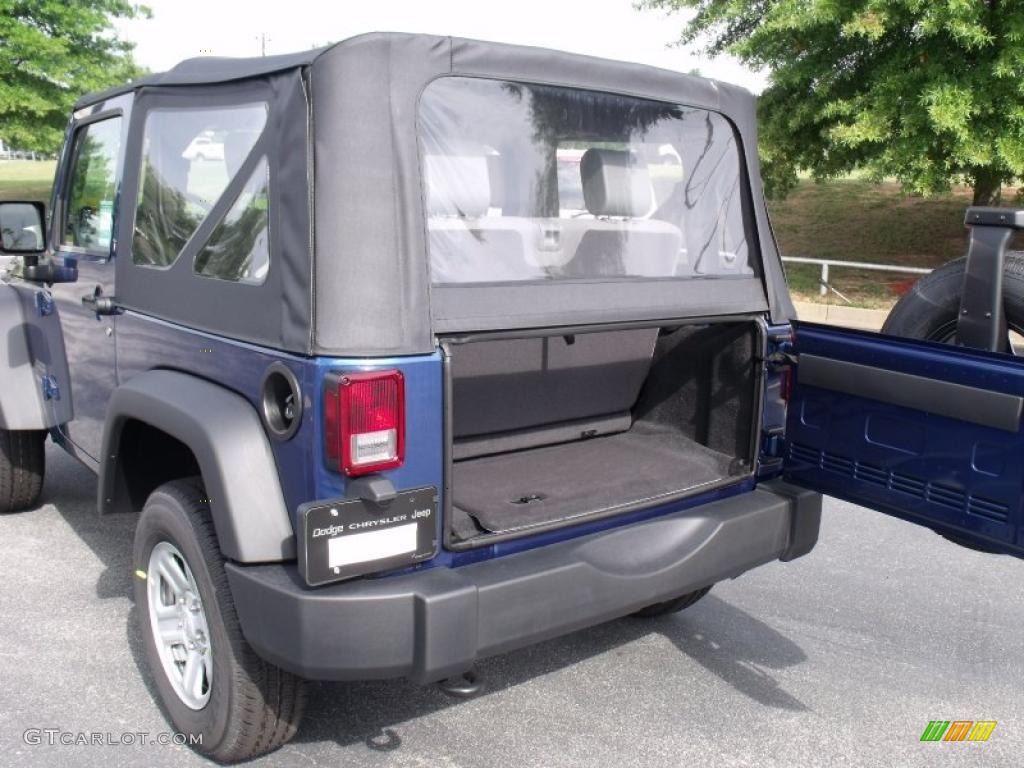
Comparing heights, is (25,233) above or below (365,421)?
above

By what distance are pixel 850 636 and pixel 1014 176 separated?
11469 millimetres

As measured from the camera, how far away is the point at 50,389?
4.09 meters

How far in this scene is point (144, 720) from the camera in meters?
3.06

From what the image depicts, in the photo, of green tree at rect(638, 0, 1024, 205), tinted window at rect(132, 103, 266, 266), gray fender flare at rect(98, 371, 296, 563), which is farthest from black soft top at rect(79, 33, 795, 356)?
green tree at rect(638, 0, 1024, 205)

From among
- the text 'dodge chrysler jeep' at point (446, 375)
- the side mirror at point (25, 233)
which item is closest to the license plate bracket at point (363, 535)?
the text 'dodge chrysler jeep' at point (446, 375)

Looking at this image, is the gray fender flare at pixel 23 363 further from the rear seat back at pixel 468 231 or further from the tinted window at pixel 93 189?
the rear seat back at pixel 468 231

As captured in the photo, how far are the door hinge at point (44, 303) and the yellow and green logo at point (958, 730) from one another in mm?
3656

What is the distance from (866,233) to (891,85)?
8.09 m

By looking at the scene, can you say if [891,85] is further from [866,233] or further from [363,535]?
[363,535]

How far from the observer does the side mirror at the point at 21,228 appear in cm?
402

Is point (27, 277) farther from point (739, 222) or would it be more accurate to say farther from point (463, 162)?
point (739, 222)

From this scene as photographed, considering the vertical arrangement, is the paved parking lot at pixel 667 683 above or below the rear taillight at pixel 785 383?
below

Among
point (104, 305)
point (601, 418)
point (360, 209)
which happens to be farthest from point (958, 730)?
point (104, 305)

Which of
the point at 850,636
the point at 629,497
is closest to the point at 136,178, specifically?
the point at 629,497
